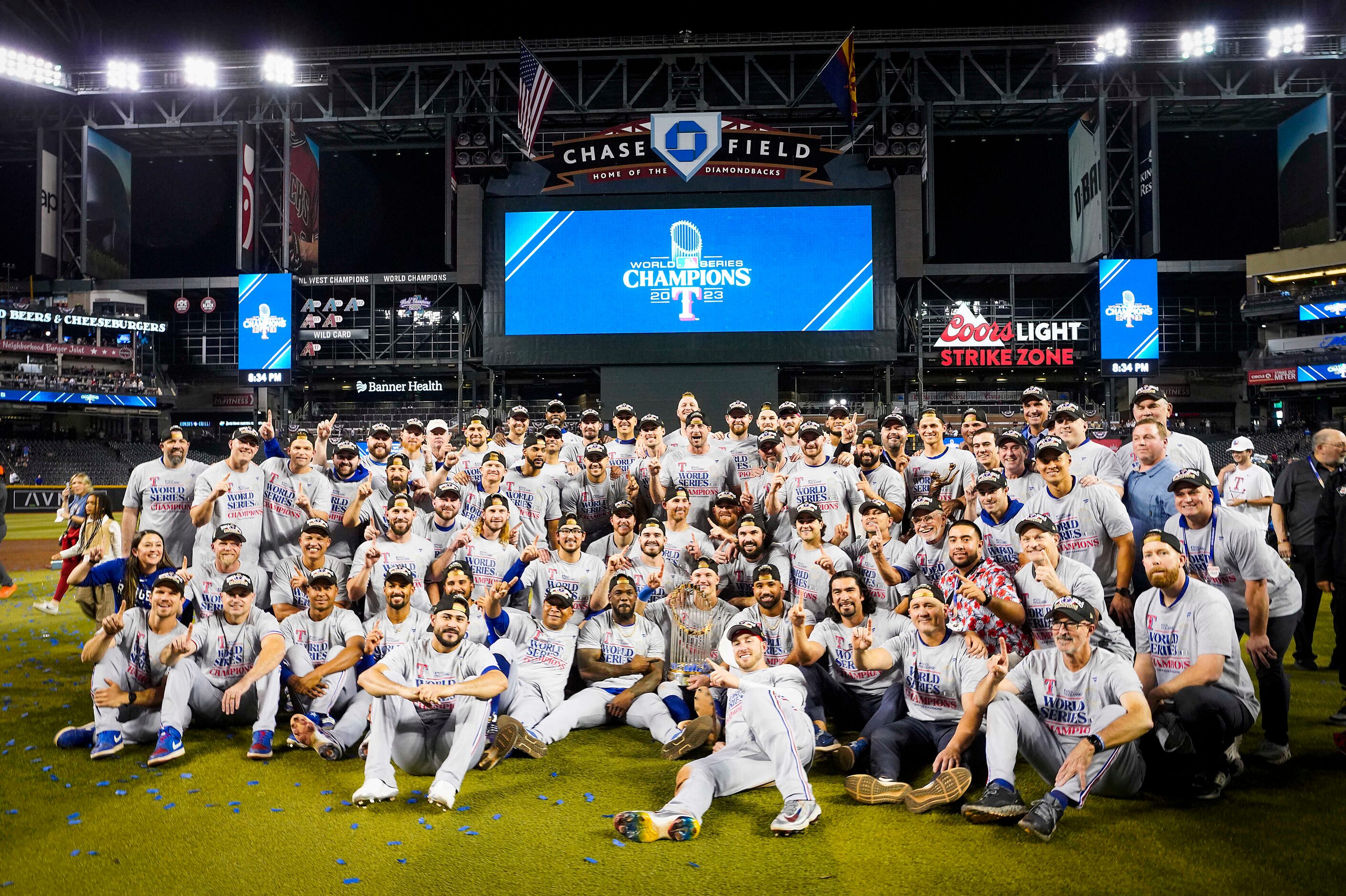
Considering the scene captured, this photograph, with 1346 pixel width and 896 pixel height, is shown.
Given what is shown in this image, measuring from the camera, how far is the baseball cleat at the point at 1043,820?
5.03 meters

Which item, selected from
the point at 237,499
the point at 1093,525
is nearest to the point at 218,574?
the point at 237,499

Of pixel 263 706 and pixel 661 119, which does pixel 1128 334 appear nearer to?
pixel 661 119

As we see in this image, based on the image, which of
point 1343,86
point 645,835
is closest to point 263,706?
point 645,835

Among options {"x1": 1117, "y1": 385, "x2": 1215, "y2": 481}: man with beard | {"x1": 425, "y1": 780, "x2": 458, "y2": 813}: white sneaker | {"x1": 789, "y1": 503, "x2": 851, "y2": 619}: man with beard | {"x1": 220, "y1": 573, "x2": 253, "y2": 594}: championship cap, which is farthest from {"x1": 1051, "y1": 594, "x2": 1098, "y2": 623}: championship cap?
{"x1": 220, "y1": 573, "x2": 253, "y2": 594}: championship cap

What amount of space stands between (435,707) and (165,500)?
16.8ft

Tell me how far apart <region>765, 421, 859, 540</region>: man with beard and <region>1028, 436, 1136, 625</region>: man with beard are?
2.17 meters

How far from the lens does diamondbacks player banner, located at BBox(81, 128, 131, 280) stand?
126 ft

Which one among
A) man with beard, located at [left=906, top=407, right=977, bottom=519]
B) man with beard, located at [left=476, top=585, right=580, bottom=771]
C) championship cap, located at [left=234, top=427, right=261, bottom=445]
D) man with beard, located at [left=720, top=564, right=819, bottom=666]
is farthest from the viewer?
man with beard, located at [left=906, top=407, right=977, bottom=519]

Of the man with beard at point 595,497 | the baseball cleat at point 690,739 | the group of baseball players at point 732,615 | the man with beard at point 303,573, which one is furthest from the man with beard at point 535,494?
the baseball cleat at point 690,739

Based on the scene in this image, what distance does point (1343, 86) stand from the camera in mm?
35625

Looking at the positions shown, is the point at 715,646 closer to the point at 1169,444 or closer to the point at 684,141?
the point at 1169,444

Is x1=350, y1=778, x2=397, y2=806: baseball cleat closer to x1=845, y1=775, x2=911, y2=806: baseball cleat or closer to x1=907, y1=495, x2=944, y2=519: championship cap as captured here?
x1=845, y1=775, x2=911, y2=806: baseball cleat

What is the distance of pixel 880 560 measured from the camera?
24.8 ft

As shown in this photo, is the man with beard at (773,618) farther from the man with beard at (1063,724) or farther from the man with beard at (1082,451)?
the man with beard at (1082,451)
